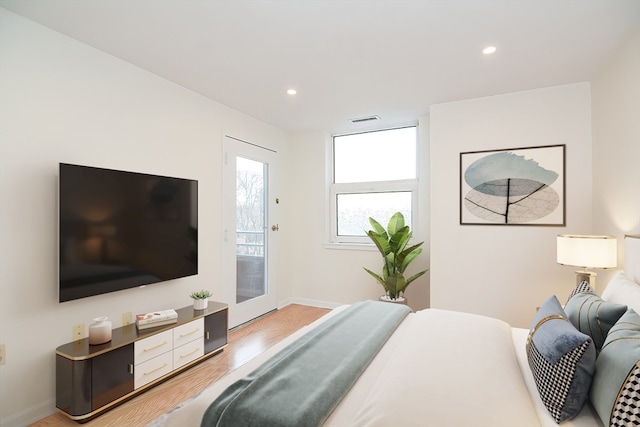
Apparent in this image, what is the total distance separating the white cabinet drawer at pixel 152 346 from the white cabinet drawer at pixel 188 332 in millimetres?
49

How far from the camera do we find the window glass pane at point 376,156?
13.4 feet

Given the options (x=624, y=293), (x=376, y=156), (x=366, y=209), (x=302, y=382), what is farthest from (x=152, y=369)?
(x=376, y=156)

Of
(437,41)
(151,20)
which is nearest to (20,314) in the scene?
(151,20)

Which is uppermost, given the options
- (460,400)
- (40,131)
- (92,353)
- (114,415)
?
(40,131)

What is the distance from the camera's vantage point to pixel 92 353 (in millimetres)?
1896

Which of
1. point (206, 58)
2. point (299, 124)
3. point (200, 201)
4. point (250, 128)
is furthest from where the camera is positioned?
point (299, 124)

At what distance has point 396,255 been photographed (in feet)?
11.8

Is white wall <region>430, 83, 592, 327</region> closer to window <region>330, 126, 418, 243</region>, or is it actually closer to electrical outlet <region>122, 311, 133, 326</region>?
window <region>330, 126, 418, 243</region>

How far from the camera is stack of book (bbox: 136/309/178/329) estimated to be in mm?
2301

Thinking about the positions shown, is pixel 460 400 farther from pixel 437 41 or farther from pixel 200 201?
pixel 200 201

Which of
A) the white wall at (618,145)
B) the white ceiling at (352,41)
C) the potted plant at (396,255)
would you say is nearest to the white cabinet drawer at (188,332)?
the potted plant at (396,255)

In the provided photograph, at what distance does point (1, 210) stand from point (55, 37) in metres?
1.19

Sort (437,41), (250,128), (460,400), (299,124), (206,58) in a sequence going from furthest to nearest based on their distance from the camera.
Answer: (299,124), (250,128), (206,58), (437,41), (460,400)

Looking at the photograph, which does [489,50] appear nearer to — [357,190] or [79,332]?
[357,190]
